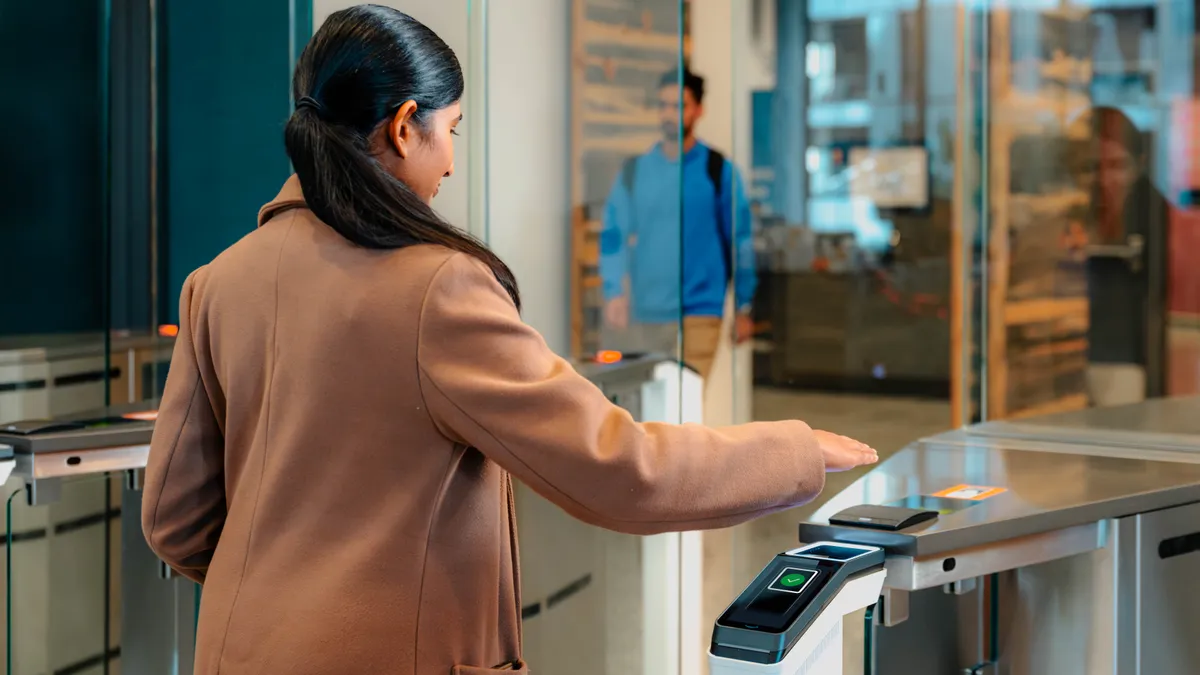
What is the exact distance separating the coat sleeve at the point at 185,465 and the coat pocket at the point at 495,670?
30cm

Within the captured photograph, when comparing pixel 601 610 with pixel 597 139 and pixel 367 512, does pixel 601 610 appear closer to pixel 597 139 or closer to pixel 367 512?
pixel 597 139

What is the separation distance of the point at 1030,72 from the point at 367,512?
189cm

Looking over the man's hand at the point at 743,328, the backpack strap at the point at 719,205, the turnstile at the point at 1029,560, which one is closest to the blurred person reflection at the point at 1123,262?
the turnstile at the point at 1029,560

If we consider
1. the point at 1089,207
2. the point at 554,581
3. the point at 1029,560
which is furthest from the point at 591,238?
the point at 1029,560

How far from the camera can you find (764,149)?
14.6 feet

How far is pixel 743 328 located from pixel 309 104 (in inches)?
132

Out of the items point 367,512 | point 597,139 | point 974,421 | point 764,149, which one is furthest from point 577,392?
point 764,149

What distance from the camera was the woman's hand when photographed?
121cm

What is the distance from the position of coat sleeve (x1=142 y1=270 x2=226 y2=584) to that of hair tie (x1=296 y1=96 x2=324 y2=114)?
0.20 m

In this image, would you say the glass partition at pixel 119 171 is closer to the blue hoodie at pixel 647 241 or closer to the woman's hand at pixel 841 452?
the blue hoodie at pixel 647 241

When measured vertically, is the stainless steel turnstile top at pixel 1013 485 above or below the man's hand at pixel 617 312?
below

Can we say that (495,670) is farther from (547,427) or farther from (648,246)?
(648,246)

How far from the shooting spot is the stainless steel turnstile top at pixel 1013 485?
141cm

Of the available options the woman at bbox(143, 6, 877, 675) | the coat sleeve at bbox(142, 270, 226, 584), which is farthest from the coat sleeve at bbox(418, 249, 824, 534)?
the coat sleeve at bbox(142, 270, 226, 584)
